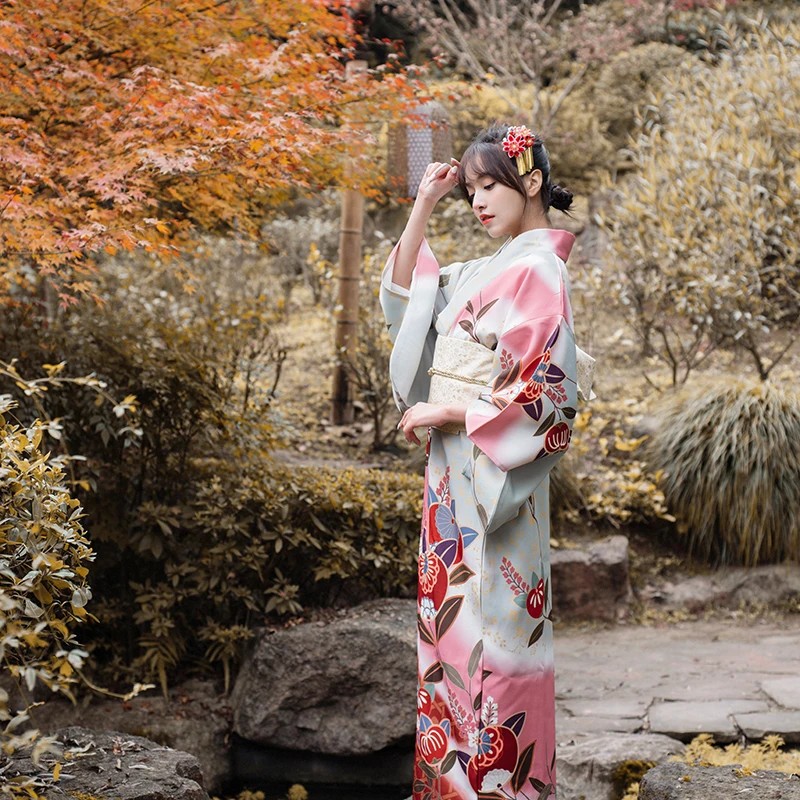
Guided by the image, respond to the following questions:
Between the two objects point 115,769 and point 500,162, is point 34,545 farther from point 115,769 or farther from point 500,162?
point 500,162

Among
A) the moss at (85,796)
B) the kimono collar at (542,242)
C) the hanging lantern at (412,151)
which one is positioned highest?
the hanging lantern at (412,151)

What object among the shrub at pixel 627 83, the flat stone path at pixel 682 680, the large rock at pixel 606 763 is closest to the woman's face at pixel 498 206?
the large rock at pixel 606 763

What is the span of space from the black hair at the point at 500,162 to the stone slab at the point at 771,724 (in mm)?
2417

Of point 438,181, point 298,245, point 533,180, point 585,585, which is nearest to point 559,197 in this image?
point 533,180

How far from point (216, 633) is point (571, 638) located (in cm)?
218

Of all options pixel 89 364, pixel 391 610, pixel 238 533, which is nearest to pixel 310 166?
pixel 89 364

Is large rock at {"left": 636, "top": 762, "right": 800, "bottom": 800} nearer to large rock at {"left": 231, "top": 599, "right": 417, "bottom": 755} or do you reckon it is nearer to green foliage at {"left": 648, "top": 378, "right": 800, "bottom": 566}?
large rock at {"left": 231, "top": 599, "right": 417, "bottom": 755}

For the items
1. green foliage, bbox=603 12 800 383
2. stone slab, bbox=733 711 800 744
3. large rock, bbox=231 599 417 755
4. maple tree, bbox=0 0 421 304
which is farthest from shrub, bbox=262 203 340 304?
stone slab, bbox=733 711 800 744

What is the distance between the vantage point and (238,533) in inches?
169

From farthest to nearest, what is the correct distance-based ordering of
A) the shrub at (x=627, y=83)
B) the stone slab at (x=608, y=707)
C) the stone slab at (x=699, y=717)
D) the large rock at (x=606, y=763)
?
the shrub at (x=627, y=83)
the stone slab at (x=608, y=707)
the stone slab at (x=699, y=717)
the large rock at (x=606, y=763)

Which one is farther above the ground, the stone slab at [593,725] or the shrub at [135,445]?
the shrub at [135,445]

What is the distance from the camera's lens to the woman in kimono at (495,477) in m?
2.34

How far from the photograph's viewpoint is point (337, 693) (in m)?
3.82

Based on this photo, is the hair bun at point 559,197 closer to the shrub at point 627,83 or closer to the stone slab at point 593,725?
the stone slab at point 593,725
